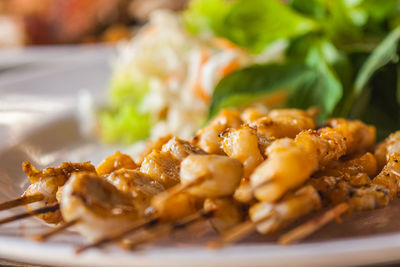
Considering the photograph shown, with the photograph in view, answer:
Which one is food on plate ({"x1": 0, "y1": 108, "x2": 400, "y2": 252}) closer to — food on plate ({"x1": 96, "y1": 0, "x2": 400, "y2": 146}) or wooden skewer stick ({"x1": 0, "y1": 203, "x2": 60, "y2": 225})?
wooden skewer stick ({"x1": 0, "y1": 203, "x2": 60, "y2": 225})

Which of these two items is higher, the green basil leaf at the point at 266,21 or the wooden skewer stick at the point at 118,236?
the green basil leaf at the point at 266,21

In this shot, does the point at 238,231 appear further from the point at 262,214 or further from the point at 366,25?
the point at 366,25

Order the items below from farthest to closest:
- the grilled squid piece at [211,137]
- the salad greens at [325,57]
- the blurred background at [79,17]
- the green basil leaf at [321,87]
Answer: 1. the blurred background at [79,17]
2. the salad greens at [325,57]
3. the green basil leaf at [321,87]
4. the grilled squid piece at [211,137]

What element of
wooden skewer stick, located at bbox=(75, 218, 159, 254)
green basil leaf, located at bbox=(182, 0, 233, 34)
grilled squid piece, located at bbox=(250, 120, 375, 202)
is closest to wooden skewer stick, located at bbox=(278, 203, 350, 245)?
grilled squid piece, located at bbox=(250, 120, 375, 202)

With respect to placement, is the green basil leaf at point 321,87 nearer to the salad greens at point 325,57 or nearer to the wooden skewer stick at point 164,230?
the salad greens at point 325,57

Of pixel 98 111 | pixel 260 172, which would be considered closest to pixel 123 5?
pixel 98 111

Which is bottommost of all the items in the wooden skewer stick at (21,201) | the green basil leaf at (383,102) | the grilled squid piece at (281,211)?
the grilled squid piece at (281,211)

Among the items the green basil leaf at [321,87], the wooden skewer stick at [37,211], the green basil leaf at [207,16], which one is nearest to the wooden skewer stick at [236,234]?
the wooden skewer stick at [37,211]
